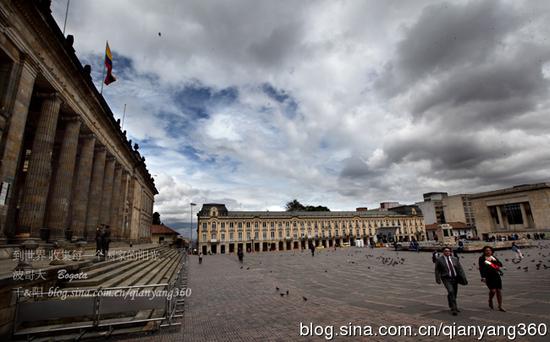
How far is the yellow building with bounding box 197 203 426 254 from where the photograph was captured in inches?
2645

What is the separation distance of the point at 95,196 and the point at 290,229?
5715 centimetres

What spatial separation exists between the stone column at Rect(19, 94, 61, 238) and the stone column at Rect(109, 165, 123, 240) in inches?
631

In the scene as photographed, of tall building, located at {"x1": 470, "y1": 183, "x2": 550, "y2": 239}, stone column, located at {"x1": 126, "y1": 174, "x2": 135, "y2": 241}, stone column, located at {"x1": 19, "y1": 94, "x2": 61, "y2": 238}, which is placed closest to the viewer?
stone column, located at {"x1": 19, "y1": 94, "x2": 61, "y2": 238}

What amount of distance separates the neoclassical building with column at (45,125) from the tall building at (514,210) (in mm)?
88254

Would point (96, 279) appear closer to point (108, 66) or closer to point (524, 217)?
point (108, 66)

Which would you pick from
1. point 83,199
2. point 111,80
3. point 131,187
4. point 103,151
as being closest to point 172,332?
point 83,199

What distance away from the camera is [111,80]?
2181cm

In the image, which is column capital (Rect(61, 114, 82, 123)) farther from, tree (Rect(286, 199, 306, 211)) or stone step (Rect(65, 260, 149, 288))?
tree (Rect(286, 199, 306, 211))

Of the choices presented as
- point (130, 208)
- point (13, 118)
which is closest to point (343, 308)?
point (13, 118)

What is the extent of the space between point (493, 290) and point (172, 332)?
8504mm

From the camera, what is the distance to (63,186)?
17.3 m

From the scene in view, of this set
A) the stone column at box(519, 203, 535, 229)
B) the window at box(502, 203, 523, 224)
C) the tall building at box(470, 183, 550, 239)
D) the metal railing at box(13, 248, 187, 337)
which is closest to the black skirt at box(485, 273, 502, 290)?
the metal railing at box(13, 248, 187, 337)

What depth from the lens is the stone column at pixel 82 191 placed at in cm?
1960

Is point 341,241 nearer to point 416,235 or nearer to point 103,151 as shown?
point 416,235
